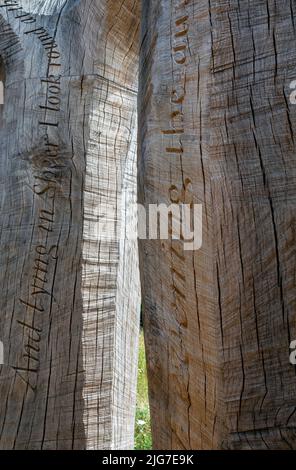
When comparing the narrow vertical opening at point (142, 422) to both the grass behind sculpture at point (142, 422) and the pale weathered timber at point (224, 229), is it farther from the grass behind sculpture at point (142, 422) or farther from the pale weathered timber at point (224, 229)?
the pale weathered timber at point (224, 229)

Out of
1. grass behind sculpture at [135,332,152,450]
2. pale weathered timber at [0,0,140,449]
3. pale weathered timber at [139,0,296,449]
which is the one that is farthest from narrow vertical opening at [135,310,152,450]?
pale weathered timber at [139,0,296,449]

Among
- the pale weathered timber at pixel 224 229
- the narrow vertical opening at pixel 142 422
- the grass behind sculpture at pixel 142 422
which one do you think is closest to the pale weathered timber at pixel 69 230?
the pale weathered timber at pixel 224 229

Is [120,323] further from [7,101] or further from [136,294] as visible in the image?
[7,101]

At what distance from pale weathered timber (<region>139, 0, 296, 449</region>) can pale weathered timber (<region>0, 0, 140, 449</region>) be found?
26.7 inches

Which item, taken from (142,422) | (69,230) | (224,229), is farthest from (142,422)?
(224,229)

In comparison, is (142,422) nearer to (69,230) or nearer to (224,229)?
(69,230)

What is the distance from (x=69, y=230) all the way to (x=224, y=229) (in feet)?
3.06

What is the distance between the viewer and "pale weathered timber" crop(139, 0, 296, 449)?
4.53 ft

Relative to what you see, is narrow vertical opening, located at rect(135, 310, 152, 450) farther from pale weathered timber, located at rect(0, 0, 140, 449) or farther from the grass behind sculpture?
pale weathered timber, located at rect(0, 0, 140, 449)

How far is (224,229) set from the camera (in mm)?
1433

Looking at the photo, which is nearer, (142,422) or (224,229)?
(224,229)

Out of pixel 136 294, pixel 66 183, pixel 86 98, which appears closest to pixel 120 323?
pixel 136 294

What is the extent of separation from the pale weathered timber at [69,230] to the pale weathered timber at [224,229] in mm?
678

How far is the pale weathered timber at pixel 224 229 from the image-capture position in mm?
1380
